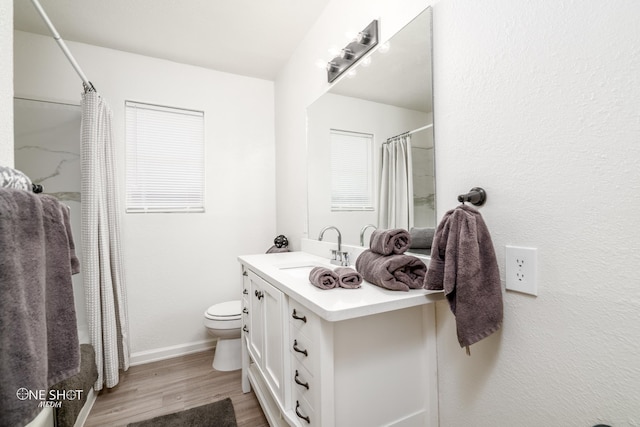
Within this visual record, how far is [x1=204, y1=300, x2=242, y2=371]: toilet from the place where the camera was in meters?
2.14

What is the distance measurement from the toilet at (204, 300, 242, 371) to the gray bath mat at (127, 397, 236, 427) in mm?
462

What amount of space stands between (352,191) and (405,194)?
0.45m

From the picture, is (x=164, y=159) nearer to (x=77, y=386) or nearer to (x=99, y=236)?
(x=99, y=236)

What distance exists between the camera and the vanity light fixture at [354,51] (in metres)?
1.48

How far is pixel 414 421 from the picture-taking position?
113 centimetres

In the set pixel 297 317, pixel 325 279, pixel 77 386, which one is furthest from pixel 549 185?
pixel 77 386

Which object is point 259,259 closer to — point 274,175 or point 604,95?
point 274,175

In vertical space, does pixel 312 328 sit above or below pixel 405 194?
A: below

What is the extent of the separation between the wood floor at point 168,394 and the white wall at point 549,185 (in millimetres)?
1289

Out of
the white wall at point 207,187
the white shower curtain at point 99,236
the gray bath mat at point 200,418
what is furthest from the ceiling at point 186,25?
the gray bath mat at point 200,418

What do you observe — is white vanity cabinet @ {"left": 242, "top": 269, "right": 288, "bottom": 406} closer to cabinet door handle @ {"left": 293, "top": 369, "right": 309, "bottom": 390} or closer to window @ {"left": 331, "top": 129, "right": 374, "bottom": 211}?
cabinet door handle @ {"left": 293, "top": 369, "right": 309, "bottom": 390}

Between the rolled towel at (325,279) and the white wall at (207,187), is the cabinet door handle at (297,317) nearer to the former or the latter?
the rolled towel at (325,279)

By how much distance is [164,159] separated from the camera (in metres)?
2.51

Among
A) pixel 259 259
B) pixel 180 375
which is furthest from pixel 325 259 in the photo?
pixel 180 375
